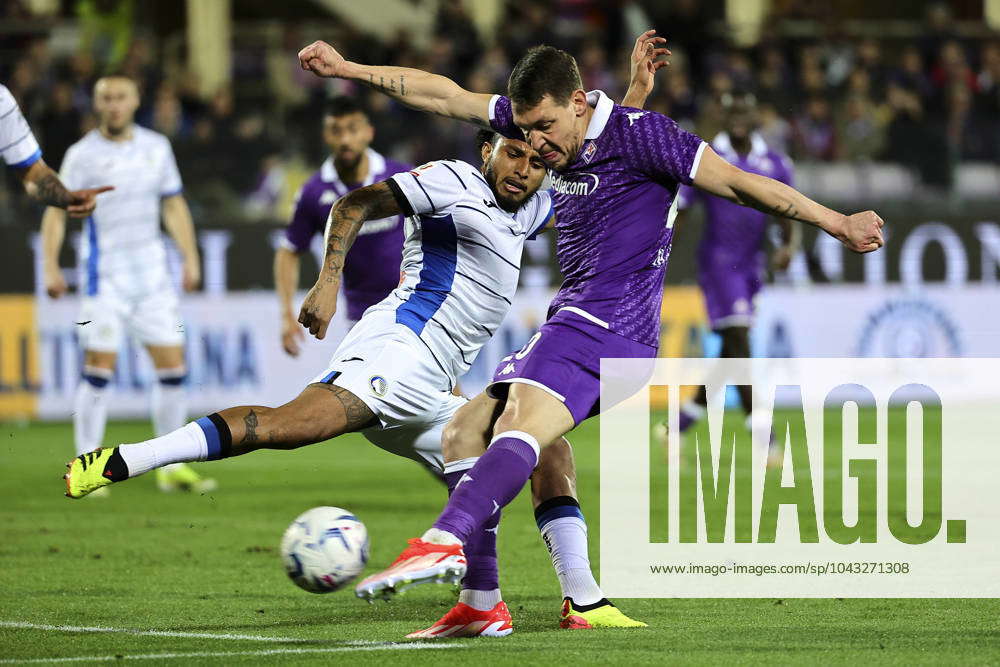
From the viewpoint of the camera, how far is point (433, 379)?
6.41 metres

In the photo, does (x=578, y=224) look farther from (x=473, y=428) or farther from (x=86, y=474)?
(x=86, y=474)

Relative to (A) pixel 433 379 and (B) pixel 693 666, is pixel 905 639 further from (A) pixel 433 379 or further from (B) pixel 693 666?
(A) pixel 433 379

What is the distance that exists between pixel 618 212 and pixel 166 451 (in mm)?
1843

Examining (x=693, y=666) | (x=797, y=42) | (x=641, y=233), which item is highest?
(x=797, y=42)

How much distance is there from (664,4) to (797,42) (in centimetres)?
243

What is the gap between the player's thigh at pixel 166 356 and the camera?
36.6 ft

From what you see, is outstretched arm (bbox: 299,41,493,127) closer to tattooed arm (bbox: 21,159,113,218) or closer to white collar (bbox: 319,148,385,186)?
tattooed arm (bbox: 21,159,113,218)

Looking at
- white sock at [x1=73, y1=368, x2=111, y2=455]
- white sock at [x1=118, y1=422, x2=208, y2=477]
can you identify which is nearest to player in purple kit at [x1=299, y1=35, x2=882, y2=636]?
white sock at [x1=118, y1=422, x2=208, y2=477]

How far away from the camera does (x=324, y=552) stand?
17.8 ft

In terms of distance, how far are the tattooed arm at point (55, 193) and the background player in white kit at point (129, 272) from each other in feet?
9.23

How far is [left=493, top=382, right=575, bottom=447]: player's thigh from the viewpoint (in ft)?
18.3

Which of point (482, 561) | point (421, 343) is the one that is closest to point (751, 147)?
point (421, 343)

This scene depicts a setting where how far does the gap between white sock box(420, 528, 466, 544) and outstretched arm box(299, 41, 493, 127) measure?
1670 millimetres

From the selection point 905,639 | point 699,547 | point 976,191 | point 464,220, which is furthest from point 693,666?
point 976,191
